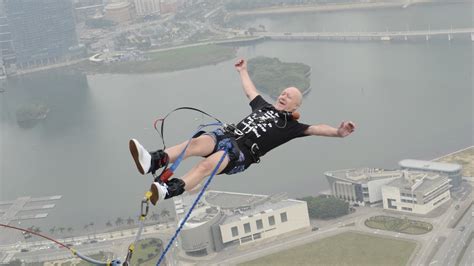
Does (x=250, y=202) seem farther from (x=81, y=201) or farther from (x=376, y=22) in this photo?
(x=376, y=22)

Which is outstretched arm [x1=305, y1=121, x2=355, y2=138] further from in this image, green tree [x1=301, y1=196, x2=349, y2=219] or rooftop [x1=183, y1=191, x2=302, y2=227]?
green tree [x1=301, y1=196, x2=349, y2=219]

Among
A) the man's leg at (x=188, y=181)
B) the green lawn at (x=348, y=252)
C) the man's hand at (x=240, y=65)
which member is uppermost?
the man's hand at (x=240, y=65)

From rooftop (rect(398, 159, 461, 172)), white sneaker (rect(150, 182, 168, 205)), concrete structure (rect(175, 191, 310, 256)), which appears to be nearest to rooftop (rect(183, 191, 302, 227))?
concrete structure (rect(175, 191, 310, 256))

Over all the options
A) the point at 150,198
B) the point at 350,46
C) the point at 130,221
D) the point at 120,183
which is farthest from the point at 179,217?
the point at 350,46

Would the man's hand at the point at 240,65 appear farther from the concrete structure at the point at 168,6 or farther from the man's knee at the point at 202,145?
the concrete structure at the point at 168,6

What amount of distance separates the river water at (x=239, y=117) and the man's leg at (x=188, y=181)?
8.59 meters

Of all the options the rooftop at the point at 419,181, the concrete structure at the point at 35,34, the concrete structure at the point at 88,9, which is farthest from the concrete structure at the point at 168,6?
the rooftop at the point at 419,181

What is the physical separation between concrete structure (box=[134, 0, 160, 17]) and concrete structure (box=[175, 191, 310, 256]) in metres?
20.9

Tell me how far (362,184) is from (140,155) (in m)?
8.23

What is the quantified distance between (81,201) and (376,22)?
15.0 meters

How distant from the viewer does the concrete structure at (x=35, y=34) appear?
24250mm

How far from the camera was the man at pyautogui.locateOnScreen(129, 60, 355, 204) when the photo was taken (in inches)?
65.1

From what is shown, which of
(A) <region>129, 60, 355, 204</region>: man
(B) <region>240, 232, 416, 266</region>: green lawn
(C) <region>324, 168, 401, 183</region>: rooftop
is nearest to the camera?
(A) <region>129, 60, 355, 204</region>: man

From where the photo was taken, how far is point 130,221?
984 cm
